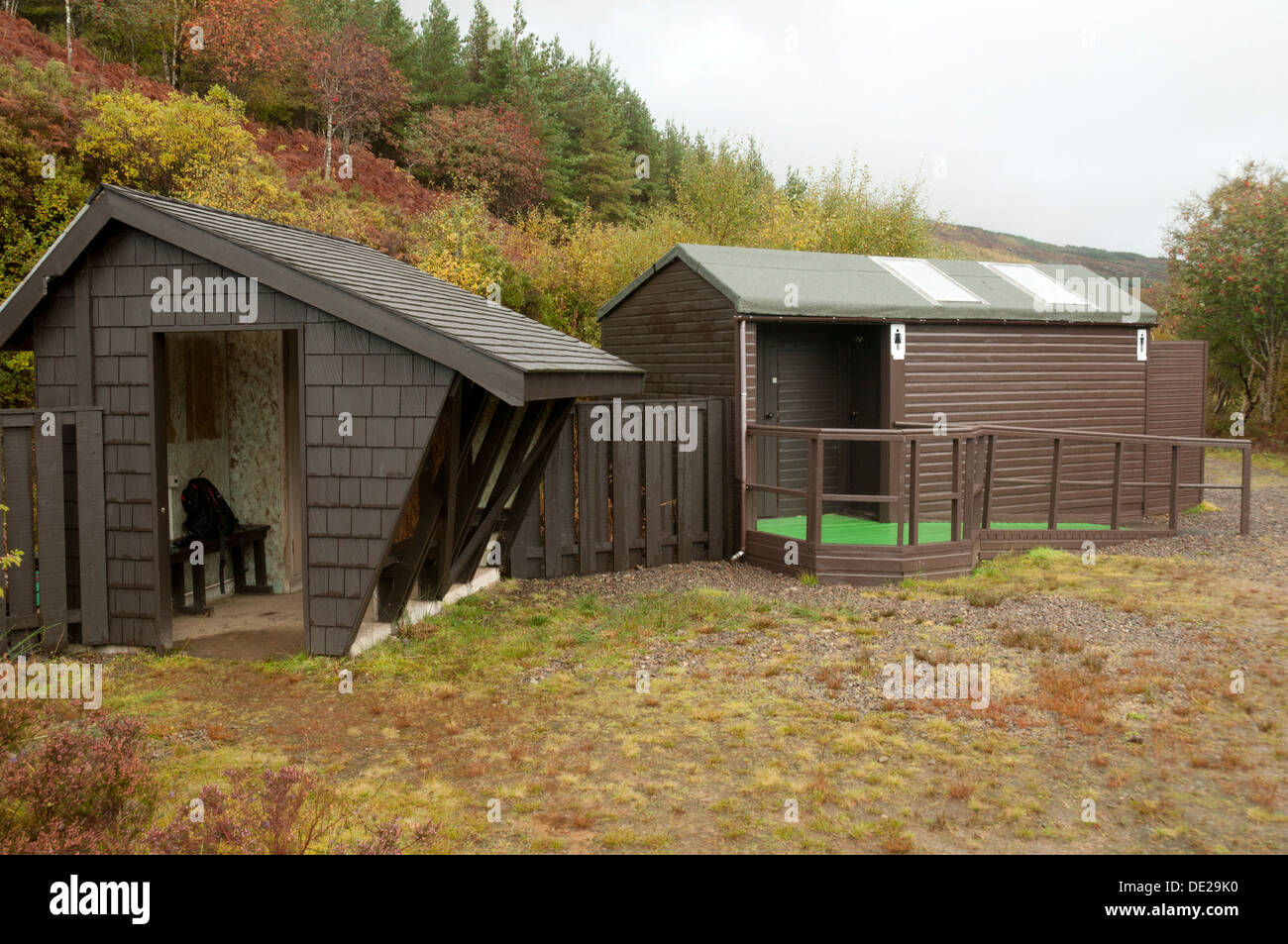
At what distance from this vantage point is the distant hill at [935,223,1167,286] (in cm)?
6794

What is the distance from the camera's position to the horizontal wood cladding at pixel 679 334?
1170cm

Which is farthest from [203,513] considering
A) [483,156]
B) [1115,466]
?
[483,156]

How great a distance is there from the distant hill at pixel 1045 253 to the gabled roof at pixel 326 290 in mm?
61804

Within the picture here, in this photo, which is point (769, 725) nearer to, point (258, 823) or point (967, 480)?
point (258, 823)

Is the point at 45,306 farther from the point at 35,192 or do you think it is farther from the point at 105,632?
the point at 35,192

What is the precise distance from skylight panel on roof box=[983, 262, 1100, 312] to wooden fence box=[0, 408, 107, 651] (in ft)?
38.6

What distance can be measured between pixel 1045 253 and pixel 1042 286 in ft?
219

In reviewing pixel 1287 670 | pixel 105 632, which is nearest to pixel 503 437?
pixel 105 632

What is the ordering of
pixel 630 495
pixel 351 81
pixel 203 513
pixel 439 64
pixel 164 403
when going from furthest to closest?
pixel 439 64
pixel 351 81
pixel 630 495
pixel 203 513
pixel 164 403

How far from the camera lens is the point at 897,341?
40.3 ft

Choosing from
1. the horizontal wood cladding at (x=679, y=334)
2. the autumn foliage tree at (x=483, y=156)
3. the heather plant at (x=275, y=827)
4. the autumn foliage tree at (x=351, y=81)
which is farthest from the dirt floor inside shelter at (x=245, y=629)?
the autumn foliage tree at (x=351, y=81)

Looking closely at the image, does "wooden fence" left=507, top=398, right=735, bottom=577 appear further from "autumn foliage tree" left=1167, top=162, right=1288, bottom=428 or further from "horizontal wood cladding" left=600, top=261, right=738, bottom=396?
"autumn foliage tree" left=1167, top=162, right=1288, bottom=428

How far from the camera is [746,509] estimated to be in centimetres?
1152
